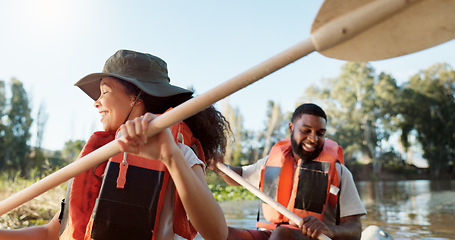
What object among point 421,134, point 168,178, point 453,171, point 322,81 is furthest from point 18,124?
point 453,171

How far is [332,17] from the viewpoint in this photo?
116 centimetres

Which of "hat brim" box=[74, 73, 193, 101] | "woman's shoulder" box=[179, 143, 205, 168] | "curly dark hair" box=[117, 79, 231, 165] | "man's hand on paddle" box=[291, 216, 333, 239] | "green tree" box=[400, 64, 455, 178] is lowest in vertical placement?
"man's hand on paddle" box=[291, 216, 333, 239]

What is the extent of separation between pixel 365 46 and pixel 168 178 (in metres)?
0.96

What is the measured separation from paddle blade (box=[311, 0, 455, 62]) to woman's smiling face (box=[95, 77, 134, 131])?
97 centimetres

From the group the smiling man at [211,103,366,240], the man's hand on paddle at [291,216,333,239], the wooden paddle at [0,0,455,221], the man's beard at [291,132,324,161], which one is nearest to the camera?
the wooden paddle at [0,0,455,221]

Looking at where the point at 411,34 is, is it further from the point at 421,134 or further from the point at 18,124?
the point at 421,134

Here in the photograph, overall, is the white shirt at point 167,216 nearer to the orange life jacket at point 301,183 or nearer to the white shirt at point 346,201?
the orange life jacket at point 301,183

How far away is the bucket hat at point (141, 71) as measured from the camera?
1752 mm

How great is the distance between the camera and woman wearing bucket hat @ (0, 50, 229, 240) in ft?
4.48

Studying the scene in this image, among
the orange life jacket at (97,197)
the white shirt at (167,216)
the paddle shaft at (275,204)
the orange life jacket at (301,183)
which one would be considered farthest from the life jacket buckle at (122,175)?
the orange life jacket at (301,183)

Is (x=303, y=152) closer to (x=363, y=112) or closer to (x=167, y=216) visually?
(x=167, y=216)

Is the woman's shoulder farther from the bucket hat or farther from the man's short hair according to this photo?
the man's short hair

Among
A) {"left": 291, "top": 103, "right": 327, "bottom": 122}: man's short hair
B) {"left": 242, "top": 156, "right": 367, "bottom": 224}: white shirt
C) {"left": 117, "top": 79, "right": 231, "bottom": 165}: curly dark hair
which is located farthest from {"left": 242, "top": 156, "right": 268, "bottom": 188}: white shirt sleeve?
{"left": 117, "top": 79, "right": 231, "bottom": 165}: curly dark hair

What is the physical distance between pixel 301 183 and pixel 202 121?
170 centimetres
